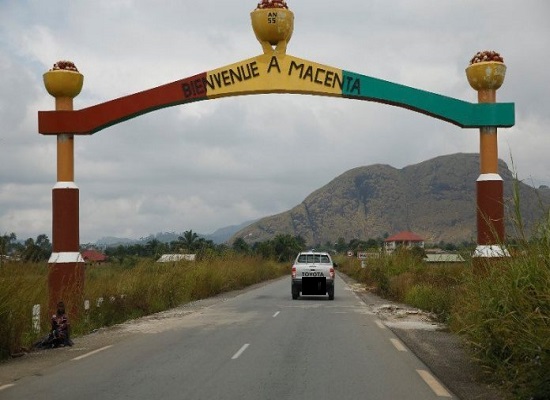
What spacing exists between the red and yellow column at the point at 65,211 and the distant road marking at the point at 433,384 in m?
10.1

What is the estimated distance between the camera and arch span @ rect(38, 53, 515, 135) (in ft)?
58.3

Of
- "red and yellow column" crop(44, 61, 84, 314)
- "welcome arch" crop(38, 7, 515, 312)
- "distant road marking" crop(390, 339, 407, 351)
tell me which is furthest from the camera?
"red and yellow column" crop(44, 61, 84, 314)

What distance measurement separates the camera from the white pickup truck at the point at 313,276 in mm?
30219

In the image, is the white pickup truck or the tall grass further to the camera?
the white pickup truck

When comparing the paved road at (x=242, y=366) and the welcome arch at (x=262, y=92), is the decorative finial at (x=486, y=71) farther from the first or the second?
the paved road at (x=242, y=366)

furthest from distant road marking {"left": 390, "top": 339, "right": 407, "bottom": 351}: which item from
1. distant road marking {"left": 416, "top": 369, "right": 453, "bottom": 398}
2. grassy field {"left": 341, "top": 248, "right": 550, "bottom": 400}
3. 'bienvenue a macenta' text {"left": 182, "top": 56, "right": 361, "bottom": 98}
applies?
'bienvenue a macenta' text {"left": 182, "top": 56, "right": 361, "bottom": 98}

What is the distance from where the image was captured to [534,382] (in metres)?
7.98

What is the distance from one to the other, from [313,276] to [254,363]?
59.6ft

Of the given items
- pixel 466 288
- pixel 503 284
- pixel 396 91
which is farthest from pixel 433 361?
pixel 396 91

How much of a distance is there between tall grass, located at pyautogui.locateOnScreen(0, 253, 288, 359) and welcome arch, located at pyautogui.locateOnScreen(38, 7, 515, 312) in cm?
174

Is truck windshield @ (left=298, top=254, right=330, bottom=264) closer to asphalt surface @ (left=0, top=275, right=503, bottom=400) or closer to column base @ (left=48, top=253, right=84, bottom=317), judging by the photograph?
asphalt surface @ (left=0, top=275, right=503, bottom=400)

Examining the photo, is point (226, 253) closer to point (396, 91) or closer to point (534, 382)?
point (396, 91)

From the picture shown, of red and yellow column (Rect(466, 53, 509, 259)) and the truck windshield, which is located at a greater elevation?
red and yellow column (Rect(466, 53, 509, 259))

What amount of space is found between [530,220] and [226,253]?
38578 millimetres
